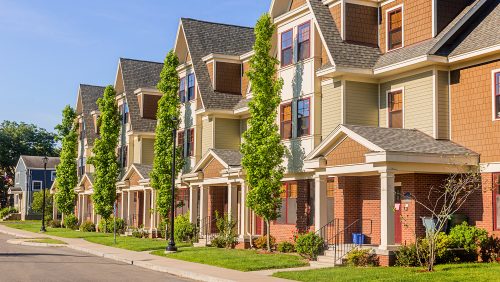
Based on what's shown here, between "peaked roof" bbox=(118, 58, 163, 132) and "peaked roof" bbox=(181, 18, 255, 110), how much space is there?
382 inches

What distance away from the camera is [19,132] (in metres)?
118

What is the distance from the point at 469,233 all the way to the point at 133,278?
428 inches

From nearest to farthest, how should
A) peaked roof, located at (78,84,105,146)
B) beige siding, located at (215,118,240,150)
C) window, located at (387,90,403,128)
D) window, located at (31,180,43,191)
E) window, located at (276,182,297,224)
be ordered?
window, located at (387,90,403,128), window, located at (276,182,297,224), beige siding, located at (215,118,240,150), peaked roof, located at (78,84,105,146), window, located at (31,180,43,191)

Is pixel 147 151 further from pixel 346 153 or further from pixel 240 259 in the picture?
pixel 346 153

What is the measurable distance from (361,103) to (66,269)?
1261 cm

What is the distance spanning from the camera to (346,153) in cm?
2431

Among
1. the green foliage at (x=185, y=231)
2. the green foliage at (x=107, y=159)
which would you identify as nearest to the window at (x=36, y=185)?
the green foliage at (x=107, y=159)

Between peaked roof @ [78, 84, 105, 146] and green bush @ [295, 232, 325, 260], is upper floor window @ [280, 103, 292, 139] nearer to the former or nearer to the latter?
green bush @ [295, 232, 325, 260]

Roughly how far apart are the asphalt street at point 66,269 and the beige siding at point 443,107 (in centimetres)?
1047

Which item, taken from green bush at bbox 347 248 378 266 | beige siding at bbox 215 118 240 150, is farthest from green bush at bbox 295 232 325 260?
beige siding at bbox 215 118 240 150

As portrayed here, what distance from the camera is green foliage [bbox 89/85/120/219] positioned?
4941 centimetres

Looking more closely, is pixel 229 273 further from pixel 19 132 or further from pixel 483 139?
pixel 19 132

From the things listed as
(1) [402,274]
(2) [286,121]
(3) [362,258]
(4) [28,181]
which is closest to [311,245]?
(3) [362,258]

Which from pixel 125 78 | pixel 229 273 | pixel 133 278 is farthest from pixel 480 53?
pixel 125 78
